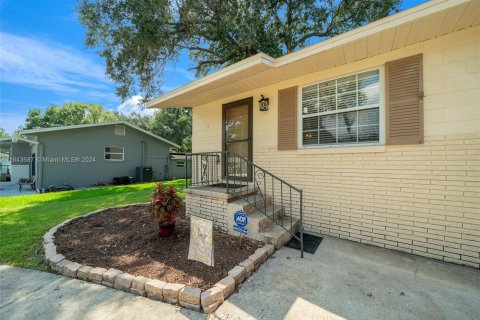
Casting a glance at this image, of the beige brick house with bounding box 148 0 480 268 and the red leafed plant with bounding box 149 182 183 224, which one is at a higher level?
the beige brick house with bounding box 148 0 480 268

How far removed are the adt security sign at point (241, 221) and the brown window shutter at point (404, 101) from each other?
2522 mm

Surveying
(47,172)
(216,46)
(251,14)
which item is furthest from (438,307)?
(47,172)

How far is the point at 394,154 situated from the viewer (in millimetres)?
3221

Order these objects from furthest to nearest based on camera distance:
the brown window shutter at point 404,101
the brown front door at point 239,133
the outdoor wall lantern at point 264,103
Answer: the brown front door at point 239,133, the outdoor wall lantern at point 264,103, the brown window shutter at point 404,101

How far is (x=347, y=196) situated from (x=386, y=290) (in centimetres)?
162

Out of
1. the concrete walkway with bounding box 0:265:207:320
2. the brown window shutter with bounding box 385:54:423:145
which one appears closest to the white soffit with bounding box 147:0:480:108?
the brown window shutter with bounding box 385:54:423:145

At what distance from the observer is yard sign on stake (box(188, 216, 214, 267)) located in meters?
2.52

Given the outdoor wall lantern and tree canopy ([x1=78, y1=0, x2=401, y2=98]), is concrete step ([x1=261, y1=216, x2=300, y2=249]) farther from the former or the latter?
tree canopy ([x1=78, y1=0, x2=401, y2=98])

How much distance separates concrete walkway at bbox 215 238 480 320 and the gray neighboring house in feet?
44.2

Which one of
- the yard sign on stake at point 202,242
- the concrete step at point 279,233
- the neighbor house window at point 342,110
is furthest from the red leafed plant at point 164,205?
the neighbor house window at point 342,110

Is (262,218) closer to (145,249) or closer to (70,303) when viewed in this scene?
(145,249)

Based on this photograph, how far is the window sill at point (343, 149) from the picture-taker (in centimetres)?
336

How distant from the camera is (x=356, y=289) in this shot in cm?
228

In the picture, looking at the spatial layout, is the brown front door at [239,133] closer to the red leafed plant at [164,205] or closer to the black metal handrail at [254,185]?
the black metal handrail at [254,185]
